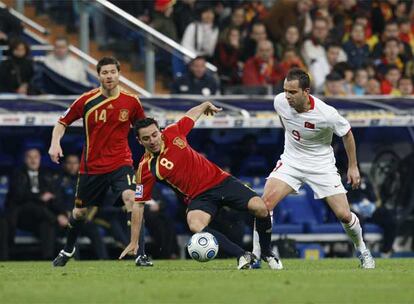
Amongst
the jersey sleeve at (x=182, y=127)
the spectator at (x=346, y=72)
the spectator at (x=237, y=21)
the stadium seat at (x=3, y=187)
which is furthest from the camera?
the spectator at (x=237, y=21)

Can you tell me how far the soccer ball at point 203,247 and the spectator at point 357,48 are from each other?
1016 centimetres

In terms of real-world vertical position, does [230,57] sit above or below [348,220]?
above

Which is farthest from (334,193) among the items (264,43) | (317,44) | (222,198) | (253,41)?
(317,44)

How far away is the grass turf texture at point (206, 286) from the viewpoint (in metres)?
10.2

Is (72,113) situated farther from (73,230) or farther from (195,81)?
(195,81)

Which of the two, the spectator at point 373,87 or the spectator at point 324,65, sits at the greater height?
the spectator at point 324,65

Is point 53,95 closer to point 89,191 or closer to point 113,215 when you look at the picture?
point 113,215

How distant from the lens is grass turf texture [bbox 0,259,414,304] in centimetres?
1020

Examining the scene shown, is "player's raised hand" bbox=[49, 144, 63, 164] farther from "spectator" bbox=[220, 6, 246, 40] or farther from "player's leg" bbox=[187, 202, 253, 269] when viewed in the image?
"spectator" bbox=[220, 6, 246, 40]

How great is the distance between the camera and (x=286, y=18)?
22922 millimetres

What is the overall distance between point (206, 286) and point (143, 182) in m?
2.68

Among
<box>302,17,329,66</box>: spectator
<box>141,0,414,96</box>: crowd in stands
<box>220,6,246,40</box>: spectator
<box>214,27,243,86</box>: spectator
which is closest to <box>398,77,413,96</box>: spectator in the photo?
<box>141,0,414,96</box>: crowd in stands

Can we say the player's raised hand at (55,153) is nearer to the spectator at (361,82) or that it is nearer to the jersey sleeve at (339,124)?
the jersey sleeve at (339,124)

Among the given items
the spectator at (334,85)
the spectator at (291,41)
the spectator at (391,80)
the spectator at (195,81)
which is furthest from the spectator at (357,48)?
the spectator at (195,81)
